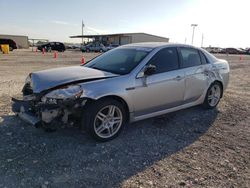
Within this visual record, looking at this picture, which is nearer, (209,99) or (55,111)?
(55,111)

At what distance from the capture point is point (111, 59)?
16.8 ft

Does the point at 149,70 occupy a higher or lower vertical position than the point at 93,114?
higher

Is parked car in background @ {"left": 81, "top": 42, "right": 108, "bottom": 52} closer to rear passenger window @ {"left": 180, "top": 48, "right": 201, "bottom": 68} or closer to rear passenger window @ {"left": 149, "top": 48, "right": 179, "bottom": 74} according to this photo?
rear passenger window @ {"left": 180, "top": 48, "right": 201, "bottom": 68}

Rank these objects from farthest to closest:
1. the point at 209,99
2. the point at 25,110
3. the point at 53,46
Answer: the point at 53,46
the point at 209,99
the point at 25,110

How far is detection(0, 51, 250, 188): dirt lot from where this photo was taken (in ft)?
10.3

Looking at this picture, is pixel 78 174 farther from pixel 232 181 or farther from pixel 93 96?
pixel 232 181

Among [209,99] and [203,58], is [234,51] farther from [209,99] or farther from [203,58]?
[203,58]

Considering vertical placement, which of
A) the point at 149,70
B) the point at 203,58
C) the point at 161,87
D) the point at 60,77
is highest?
the point at 203,58

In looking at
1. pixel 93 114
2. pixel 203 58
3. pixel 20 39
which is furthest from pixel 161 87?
pixel 20 39

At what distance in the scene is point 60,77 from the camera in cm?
413

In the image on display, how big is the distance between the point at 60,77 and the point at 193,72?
2.81m

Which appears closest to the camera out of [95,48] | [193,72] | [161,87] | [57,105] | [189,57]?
[57,105]

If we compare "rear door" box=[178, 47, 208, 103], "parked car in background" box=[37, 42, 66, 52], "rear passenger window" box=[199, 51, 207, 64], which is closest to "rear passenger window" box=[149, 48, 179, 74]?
"rear door" box=[178, 47, 208, 103]

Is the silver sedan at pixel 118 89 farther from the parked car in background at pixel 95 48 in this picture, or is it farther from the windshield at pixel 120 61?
the parked car in background at pixel 95 48
